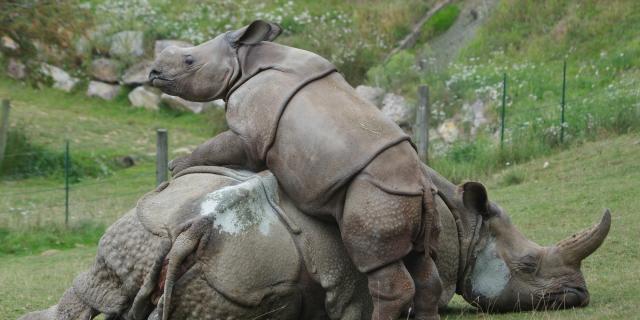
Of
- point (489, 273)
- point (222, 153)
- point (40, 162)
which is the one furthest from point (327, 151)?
point (40, 162)

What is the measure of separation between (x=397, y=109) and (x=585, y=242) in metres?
14.7

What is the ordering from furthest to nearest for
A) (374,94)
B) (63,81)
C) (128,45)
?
(128,45), (63,81), (374,94)

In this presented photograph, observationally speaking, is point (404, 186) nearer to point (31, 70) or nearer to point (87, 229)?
point (87, 229)

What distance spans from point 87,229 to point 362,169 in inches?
378

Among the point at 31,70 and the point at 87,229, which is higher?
the point at 31,70

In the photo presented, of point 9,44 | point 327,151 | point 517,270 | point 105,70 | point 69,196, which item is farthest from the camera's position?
point 105,70

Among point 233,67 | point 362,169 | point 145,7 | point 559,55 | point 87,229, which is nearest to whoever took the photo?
point 362,169

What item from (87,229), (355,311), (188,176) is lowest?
(87,229)

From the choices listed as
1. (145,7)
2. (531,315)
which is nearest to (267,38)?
(531,315)

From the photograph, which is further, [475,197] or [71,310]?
[475,197]

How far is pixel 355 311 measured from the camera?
7250 millimetres

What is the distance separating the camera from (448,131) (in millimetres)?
21172

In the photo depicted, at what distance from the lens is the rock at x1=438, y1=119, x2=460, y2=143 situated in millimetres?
20788

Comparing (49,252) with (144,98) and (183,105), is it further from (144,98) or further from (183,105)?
(144,98)
